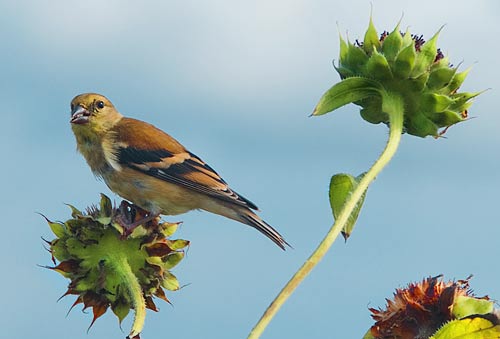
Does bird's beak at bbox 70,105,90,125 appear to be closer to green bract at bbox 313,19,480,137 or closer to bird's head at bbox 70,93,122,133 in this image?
bird's head at bbox 70,93,122,133

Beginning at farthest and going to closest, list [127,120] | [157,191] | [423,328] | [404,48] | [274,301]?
[127,120], [157,191], [404,48], [423,328], [274,301]

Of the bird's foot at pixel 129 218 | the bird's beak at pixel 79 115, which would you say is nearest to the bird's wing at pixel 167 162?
the bird's beak at pixel 79 115

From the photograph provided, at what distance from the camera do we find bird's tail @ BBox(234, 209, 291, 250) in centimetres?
741

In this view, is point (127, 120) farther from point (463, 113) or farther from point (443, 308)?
point (443, 308)

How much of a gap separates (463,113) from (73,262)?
102 inches

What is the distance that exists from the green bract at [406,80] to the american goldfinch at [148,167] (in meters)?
2.46

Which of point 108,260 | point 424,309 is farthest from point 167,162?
point 424,309

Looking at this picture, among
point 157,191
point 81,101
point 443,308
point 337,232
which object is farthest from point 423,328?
point 81,101

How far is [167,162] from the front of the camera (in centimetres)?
800

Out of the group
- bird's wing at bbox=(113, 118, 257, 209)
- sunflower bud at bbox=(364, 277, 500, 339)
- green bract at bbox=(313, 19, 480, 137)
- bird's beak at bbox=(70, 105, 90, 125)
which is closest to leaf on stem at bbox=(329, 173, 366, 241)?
green bract at bbox=(313, 19, 480, 137)

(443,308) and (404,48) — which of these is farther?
(404,48)

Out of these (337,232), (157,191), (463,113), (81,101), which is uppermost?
(81,101)

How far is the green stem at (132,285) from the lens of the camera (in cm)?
459

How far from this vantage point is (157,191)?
762 centimetres
